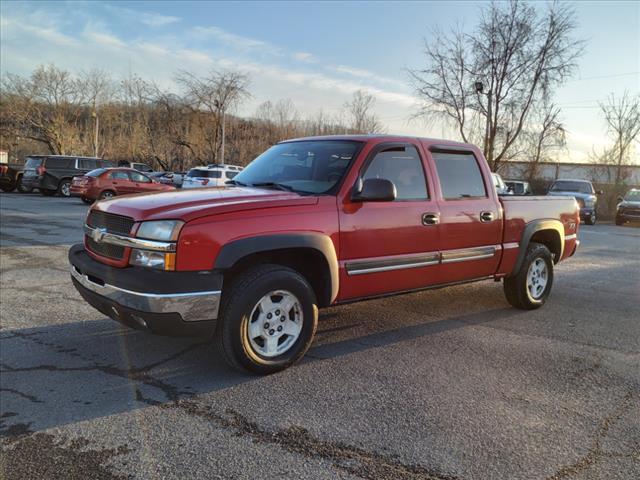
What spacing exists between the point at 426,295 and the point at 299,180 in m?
2.99

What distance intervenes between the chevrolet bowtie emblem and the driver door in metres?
1.83

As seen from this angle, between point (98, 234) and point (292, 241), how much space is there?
149 cm

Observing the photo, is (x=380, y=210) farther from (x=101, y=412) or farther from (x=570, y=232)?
(x=570, y=232)

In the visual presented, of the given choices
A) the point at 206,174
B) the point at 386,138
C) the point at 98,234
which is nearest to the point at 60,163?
the point at 206,174

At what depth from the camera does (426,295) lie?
668 centimetres

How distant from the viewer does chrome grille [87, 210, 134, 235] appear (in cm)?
362

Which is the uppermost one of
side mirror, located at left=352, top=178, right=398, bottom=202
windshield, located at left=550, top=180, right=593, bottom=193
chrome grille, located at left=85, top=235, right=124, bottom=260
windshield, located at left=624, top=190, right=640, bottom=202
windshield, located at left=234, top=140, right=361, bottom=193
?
windshield, located at left=550, top=180, right=593, bottom=193

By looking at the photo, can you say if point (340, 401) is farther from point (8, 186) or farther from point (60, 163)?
point (8, 186)

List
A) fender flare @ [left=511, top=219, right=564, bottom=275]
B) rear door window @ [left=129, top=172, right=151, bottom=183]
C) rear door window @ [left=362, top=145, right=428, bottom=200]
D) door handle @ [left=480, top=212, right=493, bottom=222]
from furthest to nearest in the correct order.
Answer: rear door window @ [left=129, top=172, right=151, bottom=183]
fender flare @ [left=511, top=219, right=564, bottom=275]
door handle @ [left=480, top=212, right=493, bottom=222]
rear door window @ [left=362, top=145, right=428, bottom=200]

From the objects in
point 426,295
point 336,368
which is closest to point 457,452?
point 336,368

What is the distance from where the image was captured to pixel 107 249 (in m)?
3.78

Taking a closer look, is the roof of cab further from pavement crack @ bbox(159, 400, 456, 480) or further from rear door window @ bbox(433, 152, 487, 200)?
pavement crack @ bbox(159, 400, 456, 480)

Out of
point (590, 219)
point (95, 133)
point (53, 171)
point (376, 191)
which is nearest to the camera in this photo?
point (376, 191)

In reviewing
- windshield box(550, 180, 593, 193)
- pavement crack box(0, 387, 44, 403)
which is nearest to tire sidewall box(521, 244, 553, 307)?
pavement crack box(0, 387, 44, 403)
